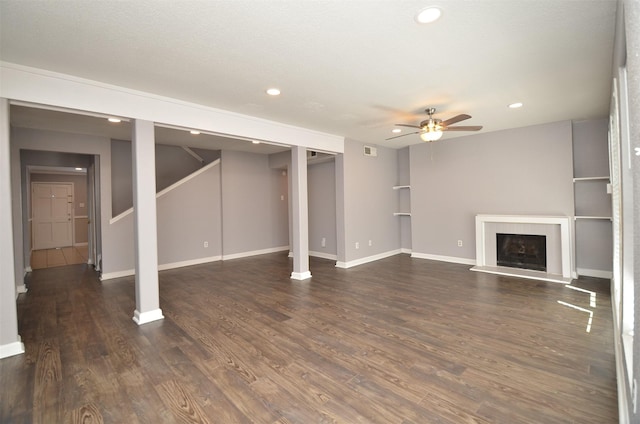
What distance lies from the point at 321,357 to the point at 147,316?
7.08 ft

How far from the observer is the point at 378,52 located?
255 cm

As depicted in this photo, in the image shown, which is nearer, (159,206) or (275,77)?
(275,77)

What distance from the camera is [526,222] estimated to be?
5.11 m

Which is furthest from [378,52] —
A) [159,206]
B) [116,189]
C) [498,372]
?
[116,189]

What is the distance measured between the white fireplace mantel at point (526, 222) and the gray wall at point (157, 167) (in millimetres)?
6220

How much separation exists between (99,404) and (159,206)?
15.1 ft

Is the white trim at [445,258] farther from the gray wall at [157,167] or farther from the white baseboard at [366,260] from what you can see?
the gray wall at [157,167]

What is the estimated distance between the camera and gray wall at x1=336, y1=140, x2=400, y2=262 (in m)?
5.98

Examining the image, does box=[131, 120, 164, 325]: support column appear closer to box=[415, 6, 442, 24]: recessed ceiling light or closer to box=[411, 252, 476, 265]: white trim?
box=[415, 6, 442, 24]: recessed ceiling light

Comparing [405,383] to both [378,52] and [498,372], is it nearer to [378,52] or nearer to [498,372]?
[498,372]

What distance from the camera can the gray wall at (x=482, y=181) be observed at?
5.01 meters

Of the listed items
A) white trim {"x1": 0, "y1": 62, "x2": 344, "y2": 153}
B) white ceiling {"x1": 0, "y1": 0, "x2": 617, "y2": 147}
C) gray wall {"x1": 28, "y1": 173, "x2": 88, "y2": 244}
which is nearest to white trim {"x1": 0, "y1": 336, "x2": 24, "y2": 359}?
white trim {"x1": 0, "y1": 62, "x2": 344, "y2": 153}

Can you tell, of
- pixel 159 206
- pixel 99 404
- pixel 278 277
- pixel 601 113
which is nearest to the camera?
pixel 99 404

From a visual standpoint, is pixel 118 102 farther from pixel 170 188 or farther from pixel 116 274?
pixel 116 274
